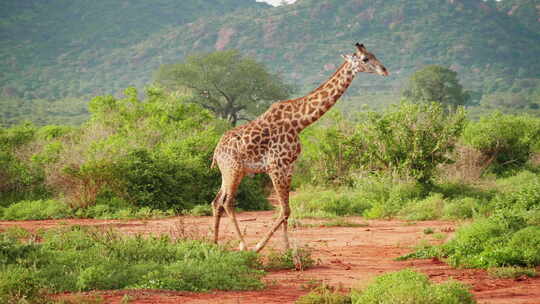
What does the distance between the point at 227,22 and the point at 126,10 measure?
18.3 m

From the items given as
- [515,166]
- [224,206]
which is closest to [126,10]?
[515,166]

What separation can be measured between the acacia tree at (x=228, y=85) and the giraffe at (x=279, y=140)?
44625 mm

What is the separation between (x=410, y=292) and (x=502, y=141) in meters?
19.5

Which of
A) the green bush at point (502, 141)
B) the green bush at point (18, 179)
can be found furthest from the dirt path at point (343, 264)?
the green bush at point (502, 141)

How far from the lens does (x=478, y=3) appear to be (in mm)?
106500

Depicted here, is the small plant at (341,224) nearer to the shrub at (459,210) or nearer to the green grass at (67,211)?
the shrub at (459,210)

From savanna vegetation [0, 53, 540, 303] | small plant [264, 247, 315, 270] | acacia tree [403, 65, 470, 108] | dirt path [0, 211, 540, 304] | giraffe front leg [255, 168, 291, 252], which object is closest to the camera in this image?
dirt path [0, 211, 540, 304]

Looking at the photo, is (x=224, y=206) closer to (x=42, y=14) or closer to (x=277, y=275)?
(x=277, y=275)

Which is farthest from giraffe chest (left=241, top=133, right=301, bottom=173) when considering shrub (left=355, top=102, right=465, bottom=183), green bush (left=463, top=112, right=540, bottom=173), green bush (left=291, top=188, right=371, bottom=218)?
green bush (left=463, top=112, right=540, bottom=173)

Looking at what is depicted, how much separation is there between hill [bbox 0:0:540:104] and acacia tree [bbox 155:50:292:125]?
2607cm

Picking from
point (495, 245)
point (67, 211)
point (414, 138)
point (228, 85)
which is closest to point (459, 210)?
point (414, 138)

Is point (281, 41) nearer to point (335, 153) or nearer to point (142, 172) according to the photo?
point (335, 153)

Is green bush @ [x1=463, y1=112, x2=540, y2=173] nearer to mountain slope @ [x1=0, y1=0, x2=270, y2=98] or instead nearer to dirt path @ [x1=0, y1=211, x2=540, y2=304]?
dirt path @ [x1=0, y1=211, x2=540, y2=304]

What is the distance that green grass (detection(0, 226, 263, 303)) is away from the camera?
22.8 feet
